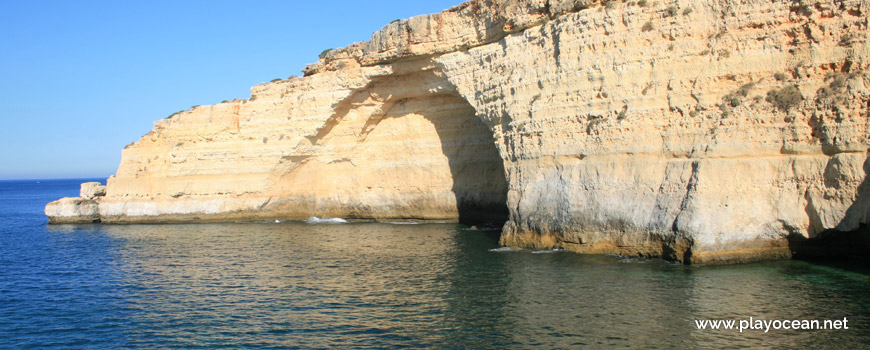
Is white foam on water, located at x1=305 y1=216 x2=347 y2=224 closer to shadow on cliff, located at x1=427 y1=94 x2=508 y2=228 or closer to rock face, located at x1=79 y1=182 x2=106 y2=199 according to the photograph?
shadow on cliff, located at x1=427 y1=94 x2=508 y2=228

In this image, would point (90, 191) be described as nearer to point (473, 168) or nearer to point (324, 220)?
point (324, 220)

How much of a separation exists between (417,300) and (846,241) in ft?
33.9

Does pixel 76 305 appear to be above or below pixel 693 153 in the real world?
below

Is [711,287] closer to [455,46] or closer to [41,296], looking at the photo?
[455,46]

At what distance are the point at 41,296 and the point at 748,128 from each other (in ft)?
58.8

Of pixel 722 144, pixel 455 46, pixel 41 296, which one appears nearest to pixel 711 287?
pixel 722 144

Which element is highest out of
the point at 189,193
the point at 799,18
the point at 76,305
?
the point at 799,18

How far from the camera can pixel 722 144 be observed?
15125mm

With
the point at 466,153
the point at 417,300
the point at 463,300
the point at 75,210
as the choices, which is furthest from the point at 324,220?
the point at 463,300

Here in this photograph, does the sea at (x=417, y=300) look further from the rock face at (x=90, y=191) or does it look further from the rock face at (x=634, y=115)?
the rock face at (x=90, y=191)

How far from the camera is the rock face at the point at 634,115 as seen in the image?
14.4 m

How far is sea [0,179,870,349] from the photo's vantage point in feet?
33.9

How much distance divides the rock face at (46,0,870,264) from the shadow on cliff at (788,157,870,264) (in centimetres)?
6

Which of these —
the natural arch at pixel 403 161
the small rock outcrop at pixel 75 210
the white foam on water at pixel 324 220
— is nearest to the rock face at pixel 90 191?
the small rock outcrop at pixel 75 210
